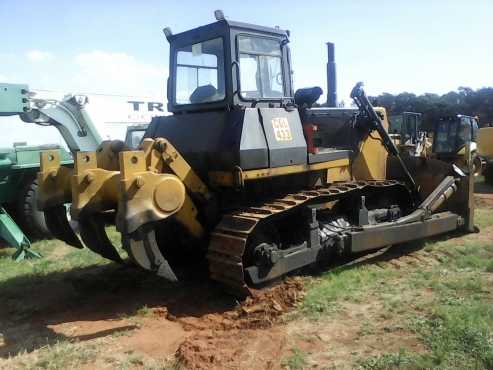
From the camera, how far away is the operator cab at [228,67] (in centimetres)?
550

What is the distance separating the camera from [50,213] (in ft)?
18.9

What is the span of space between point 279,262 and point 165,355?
162 centimetres

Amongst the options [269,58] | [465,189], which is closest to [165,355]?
[269,58]

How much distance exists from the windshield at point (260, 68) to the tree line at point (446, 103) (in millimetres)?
23229

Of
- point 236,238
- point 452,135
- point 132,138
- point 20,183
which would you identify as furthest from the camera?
point 452,135

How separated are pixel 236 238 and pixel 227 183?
0.64 meters

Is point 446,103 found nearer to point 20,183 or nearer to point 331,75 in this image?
point 331,75

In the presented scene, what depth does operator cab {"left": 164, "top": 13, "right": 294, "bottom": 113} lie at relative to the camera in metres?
5.50

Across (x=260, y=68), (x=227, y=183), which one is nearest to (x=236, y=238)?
(x=227, y=183)

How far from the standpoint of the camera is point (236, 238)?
5020 millimetres

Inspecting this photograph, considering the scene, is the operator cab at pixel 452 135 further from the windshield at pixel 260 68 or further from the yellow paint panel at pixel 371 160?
the windshield at pixel 260 68

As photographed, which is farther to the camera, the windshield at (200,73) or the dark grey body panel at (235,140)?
the windshield at (200,73)

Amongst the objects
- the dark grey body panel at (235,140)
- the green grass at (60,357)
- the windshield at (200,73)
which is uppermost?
the windshield at (200,73)

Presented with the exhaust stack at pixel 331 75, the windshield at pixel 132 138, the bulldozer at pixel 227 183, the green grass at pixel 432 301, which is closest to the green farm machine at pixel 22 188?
the windshield at pixel 132 138
